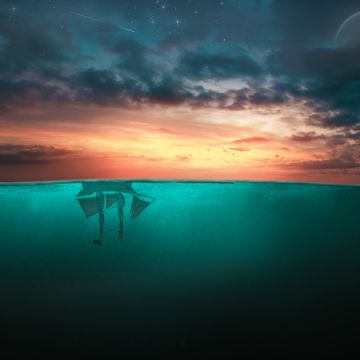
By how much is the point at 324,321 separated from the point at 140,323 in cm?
818

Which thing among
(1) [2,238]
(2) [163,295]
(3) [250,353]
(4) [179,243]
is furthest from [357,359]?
(1) [2,238]

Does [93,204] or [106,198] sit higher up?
[106,198]

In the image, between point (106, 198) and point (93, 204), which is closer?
point (93, 204)

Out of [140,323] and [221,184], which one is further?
[221,184]

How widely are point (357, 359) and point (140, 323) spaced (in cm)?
829

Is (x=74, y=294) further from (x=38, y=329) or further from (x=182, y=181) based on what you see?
(x=182, y=181)

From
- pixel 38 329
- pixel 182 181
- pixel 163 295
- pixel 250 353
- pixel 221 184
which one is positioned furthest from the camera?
pixel 221 184

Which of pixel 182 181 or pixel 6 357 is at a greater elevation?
pixel 182 181

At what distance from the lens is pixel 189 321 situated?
14.2 m

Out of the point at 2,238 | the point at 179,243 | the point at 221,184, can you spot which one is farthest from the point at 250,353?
the point at 2,238

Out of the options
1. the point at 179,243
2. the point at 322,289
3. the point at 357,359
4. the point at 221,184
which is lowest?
the point at 179,243

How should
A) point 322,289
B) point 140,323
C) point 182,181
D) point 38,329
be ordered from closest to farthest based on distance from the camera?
1. point 38,329
2. point 140,323
3. point 322,289
4. point 182,181

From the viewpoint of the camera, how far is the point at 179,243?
308 ft

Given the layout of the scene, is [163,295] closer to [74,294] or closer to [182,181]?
[74,294]
